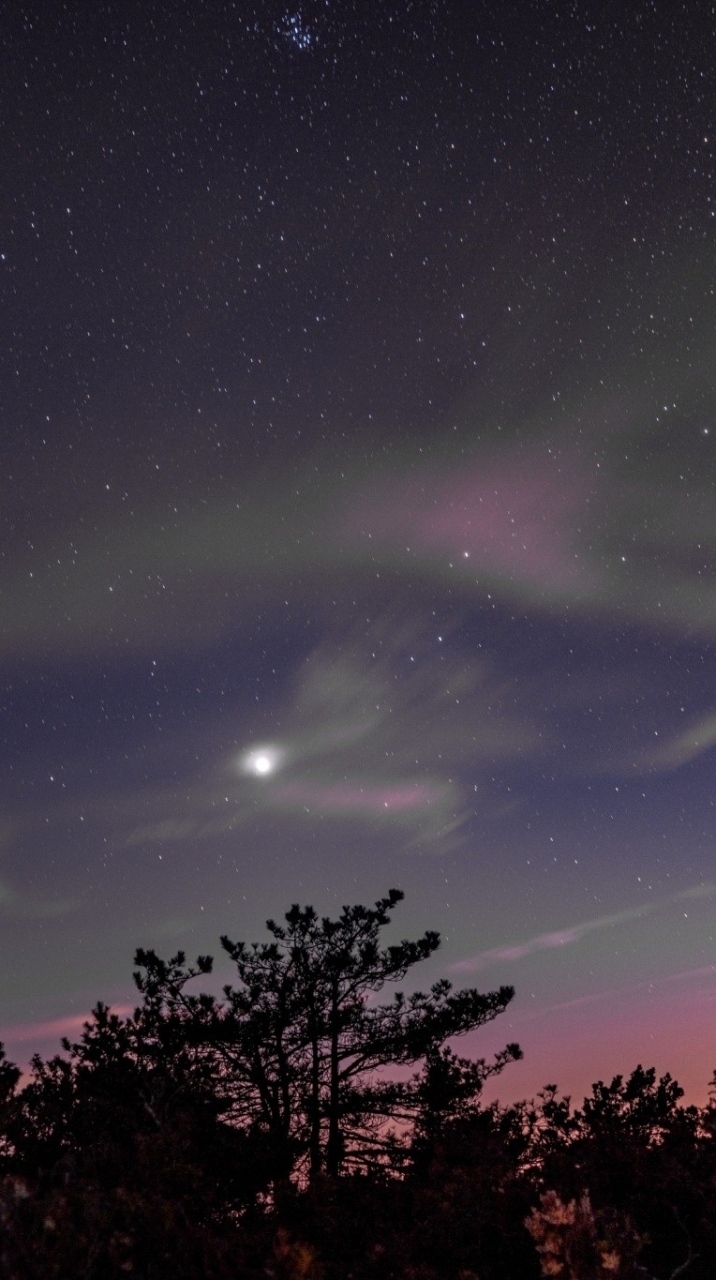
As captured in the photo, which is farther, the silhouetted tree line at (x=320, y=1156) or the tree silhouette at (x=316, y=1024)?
the tree silhouette at (x=316, y=1024)

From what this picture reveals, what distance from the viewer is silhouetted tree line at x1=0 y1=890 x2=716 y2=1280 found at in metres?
6.55

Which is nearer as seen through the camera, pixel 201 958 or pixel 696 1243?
pixel 696 1243

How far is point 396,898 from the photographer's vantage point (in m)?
18.8

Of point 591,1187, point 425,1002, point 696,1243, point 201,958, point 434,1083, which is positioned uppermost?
point 201,958

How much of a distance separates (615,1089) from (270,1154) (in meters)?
7.10

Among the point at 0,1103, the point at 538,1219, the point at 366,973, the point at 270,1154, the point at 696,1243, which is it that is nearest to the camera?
the point at 538,1219

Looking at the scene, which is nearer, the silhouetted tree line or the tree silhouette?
the silhouetted tree line

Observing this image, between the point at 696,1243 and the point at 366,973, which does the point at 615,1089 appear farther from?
the point at 696,1243

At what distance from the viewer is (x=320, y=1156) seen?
1711 cm

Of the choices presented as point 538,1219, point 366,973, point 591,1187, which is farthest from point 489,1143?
point 366,973

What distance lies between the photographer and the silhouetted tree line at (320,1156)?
21.5 ft

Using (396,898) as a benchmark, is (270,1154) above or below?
below

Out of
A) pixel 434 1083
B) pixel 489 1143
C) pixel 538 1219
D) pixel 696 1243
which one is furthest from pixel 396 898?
pixel 538 1219

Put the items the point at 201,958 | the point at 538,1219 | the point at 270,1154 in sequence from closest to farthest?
1. the point at 538,1219
2. the point at 270,1154
3. the point at 201,958
